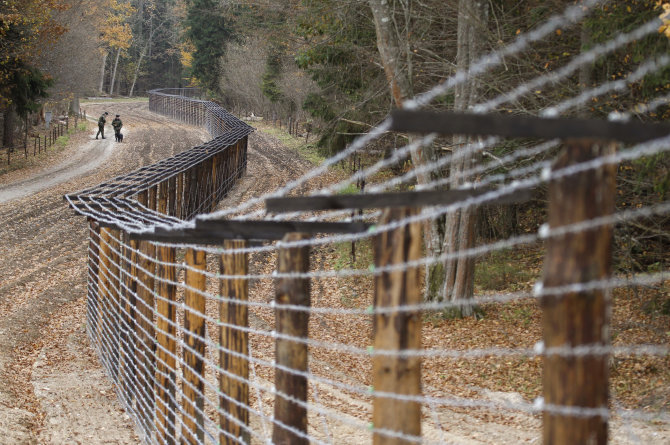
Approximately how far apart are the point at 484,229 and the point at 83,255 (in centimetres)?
910

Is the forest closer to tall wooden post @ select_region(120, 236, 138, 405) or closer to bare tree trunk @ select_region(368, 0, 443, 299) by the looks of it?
bare tree trunk @ select_region(368, 0, 443, 299)

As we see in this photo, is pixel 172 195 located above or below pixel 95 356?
above

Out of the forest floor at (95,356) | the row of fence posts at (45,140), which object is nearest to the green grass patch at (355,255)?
the forest floor at (95,356)

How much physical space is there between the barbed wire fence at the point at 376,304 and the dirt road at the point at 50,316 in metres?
0.37

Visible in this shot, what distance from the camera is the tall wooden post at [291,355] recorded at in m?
3.96

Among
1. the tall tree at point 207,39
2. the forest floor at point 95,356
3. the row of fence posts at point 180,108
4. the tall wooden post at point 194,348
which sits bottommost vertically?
the forest floor at point 95,356

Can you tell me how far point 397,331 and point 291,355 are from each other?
4.02 feet

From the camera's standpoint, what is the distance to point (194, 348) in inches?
227

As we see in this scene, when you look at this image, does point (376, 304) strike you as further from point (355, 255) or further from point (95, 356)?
point (355, 255)

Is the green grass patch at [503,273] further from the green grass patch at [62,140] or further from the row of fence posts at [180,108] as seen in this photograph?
the row of fence posts at [180,108]

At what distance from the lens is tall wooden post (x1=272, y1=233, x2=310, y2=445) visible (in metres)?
3.96

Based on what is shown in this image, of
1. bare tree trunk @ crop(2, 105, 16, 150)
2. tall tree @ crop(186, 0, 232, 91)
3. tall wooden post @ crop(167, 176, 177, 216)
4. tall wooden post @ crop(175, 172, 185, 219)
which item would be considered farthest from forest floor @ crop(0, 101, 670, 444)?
tall tree @ crop(186, 0, 232, 91)

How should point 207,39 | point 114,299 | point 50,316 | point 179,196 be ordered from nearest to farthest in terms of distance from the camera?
1. point 114,299
2. point 50,316
3. point 179,196
4. point 207,39

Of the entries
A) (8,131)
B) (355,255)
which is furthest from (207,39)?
(355,255)
